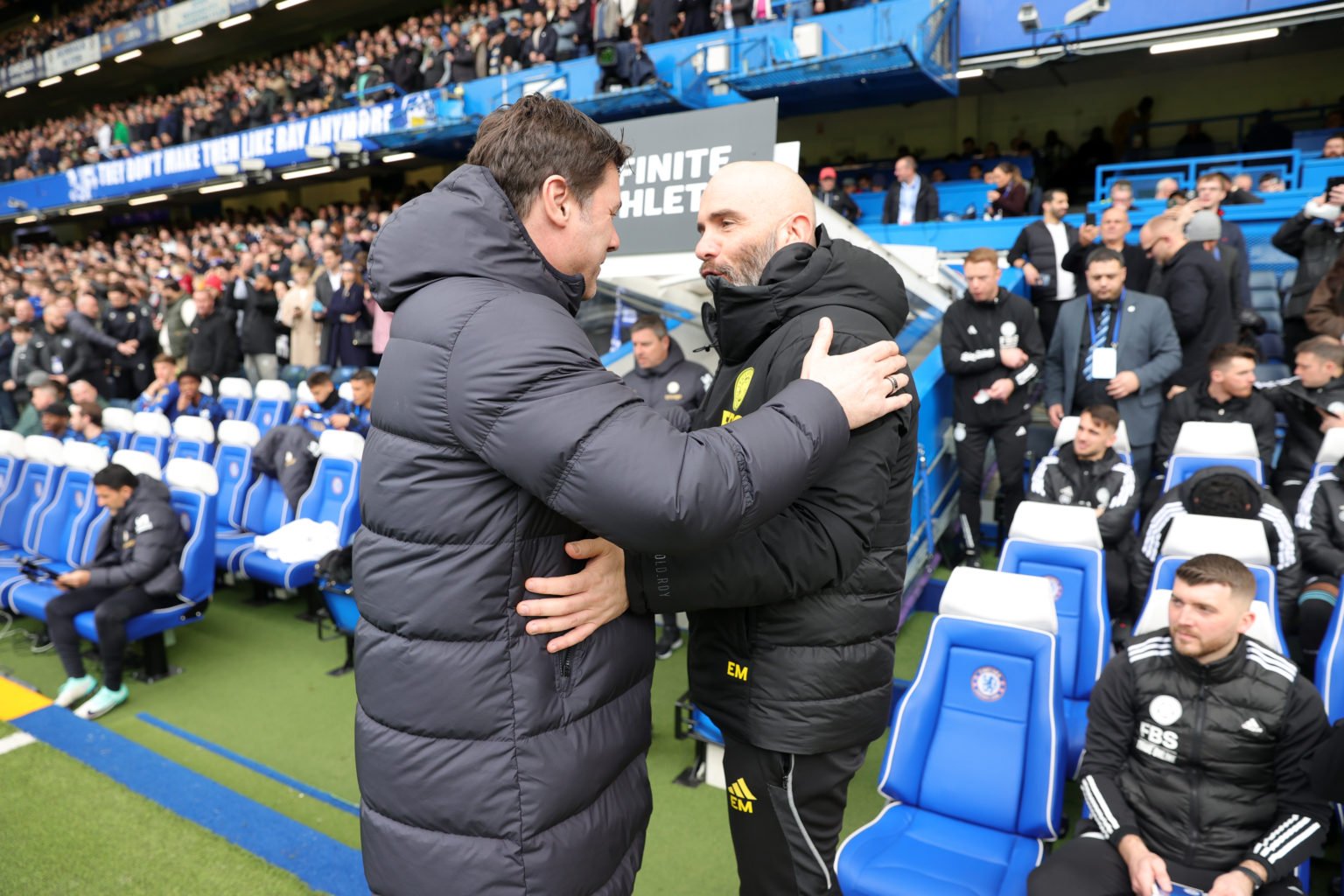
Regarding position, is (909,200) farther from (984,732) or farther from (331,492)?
(984,732)

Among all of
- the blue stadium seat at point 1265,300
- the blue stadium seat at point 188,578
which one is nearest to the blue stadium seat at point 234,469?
the blue stadium seat at point 188,578

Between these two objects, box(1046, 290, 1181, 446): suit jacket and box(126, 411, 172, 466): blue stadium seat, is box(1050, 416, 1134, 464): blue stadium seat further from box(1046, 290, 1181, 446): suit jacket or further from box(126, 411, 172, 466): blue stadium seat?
box(126, 411, 172, 466): blue stadium seat

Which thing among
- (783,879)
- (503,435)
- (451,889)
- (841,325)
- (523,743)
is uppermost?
(841,325)

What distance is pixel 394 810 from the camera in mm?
1213

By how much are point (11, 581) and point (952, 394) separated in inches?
225

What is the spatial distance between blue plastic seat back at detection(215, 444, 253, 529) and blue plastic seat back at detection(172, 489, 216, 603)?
124 cm

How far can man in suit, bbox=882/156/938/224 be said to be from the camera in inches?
383

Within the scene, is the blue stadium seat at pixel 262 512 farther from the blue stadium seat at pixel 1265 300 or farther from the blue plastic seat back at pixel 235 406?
the blue stadium seat at pixel 1265 300

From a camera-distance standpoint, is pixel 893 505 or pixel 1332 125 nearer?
pixel 893 505

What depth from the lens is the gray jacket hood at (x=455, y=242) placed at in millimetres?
1108

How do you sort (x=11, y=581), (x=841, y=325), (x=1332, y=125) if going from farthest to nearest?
(x=1332, y=125) → (x=11, y=581) → (x=841, y=325)

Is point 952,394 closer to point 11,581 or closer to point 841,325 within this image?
point 841,325

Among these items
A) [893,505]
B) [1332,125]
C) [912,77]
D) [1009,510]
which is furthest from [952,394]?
[1332,125]

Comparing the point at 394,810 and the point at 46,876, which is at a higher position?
the point at 394,810
